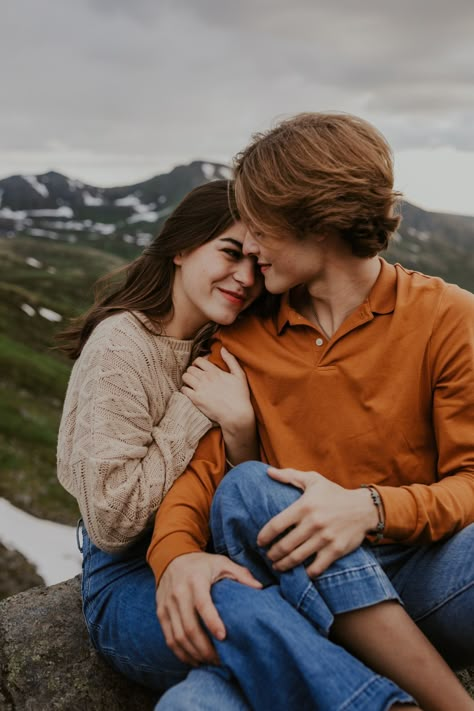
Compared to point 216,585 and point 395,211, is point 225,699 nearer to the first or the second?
point 216,585

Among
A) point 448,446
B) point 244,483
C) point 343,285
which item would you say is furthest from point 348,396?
point 244,483

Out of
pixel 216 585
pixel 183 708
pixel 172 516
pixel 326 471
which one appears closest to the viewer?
pixel 183 708

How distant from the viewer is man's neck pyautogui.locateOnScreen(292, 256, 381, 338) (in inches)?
208

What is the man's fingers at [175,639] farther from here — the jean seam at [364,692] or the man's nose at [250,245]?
the man's nose at [250,245]

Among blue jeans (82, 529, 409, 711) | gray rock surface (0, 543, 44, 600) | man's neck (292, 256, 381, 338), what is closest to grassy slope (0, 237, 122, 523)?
man's neck (292, 256, 381, 338)

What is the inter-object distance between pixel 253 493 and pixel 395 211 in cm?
245

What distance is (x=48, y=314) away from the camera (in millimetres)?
57938

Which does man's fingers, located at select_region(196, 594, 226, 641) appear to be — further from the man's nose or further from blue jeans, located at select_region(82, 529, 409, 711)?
the man's nose

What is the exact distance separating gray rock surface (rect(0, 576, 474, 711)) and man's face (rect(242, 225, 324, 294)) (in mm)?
3056

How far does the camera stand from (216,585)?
13.3 feet

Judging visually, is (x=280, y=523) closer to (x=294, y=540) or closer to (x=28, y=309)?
(x=294, y=540)

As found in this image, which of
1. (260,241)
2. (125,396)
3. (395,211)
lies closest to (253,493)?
(125,396)

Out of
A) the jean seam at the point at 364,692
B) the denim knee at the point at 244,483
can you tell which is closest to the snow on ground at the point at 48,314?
the denim knee at the point at 244,483

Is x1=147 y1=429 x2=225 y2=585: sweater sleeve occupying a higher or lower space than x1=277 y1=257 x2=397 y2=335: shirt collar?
lower
